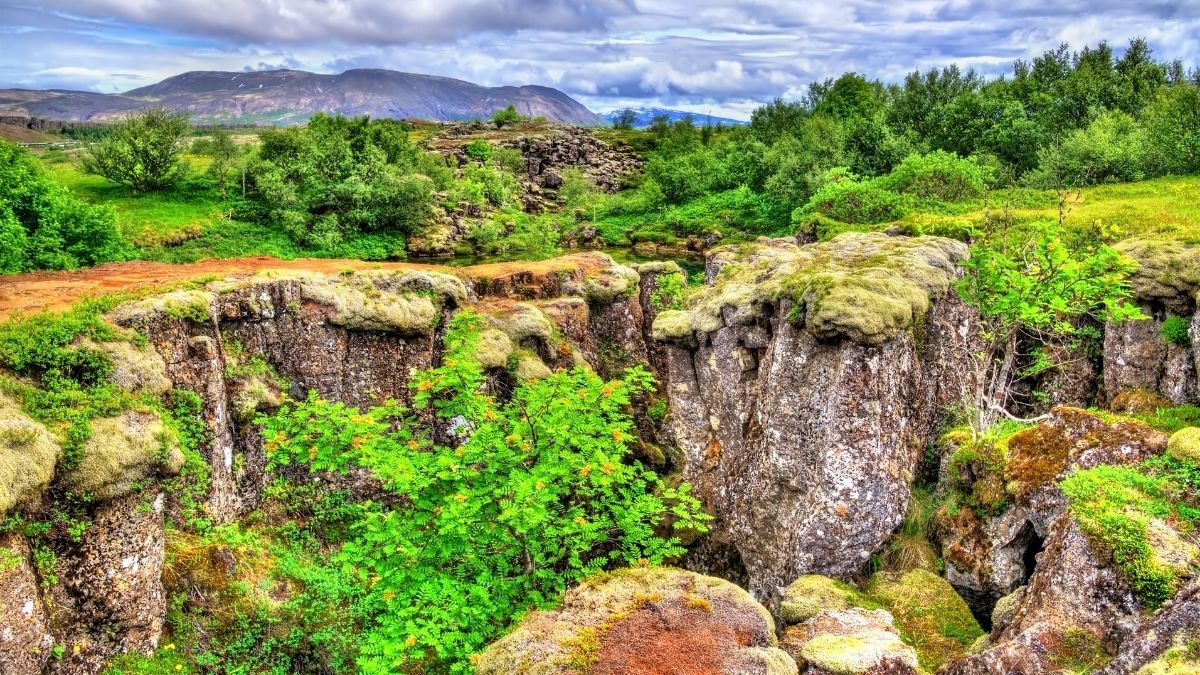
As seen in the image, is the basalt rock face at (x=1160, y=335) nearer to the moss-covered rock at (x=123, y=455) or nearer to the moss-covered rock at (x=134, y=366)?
the moss-covered rock at (x=123, y=455)

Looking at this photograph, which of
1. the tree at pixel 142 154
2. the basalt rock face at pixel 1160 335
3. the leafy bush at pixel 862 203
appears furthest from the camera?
the tree at pixel 142 154

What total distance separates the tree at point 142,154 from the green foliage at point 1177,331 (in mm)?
70730

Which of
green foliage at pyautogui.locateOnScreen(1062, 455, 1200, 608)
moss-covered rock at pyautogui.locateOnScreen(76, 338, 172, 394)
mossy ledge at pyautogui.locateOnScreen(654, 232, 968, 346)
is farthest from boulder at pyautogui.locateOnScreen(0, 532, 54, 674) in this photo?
green foliage at pyautogui.locateOnScreen(1062, 455, 1200, 608)

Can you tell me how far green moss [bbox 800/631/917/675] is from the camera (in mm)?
11320

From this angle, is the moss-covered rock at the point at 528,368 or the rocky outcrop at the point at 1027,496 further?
the moss-covered rock at the point at 528,368

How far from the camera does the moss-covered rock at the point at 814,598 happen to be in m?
15.0

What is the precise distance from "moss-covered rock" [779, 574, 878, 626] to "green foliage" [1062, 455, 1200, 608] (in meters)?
4.94

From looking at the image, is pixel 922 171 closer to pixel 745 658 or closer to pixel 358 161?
pixel 745 658

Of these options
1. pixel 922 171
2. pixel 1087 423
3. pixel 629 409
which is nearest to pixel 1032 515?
pixel 1087 423

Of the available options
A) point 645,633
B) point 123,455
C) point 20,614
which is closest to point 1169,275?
point 645,633

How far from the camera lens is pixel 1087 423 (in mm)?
14961

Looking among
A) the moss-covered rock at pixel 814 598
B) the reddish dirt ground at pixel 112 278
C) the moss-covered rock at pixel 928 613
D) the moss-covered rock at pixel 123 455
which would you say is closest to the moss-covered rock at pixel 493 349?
Result: the reddish dirt ground at pixel 112 278

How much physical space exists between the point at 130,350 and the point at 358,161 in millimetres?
55925

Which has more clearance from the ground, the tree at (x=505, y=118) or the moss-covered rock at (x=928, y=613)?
the tree at (x=505, y=118)
